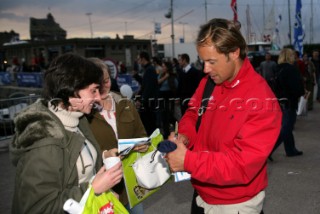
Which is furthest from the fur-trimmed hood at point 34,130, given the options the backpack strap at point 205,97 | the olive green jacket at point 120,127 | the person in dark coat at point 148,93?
the person in dark coat at point 148,93

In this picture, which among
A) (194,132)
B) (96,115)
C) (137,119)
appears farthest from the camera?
(137,119)

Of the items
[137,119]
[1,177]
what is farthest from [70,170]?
[1,177]

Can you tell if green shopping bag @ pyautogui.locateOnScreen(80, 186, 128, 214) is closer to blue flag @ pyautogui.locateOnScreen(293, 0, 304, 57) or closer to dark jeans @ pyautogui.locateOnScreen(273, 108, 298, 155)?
dark jeans @ pyautogui.locateOnScreen(273, 108, 298, 155)

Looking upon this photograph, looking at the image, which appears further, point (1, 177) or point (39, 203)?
point (1, 177)

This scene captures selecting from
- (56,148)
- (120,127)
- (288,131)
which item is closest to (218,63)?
(56,148)

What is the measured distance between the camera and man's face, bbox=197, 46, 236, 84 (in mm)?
1795

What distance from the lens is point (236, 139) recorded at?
166 centimetres

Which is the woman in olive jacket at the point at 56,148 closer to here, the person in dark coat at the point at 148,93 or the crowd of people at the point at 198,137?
the crowd of people at the point at 198,137

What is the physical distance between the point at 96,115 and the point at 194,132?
94 cm

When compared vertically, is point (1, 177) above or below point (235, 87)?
below

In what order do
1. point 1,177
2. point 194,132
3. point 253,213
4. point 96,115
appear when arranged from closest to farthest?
point 253,213 → point 194,132 → point 96,115 → point 1,177

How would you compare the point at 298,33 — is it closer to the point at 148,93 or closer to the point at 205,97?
the point at 148,93

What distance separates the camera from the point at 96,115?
2711mm

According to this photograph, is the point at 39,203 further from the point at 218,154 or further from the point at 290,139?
the point at 290,139
